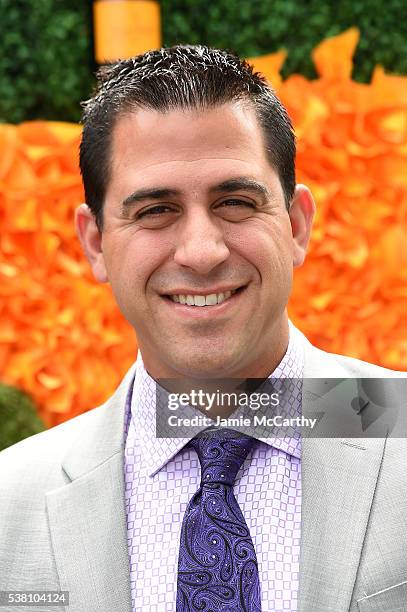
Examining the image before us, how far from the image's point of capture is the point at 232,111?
1.66m

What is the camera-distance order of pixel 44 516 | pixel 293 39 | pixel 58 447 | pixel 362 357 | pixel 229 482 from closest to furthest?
1. pixel 229 482
2. pixel 44 516
3. pixel 58 447
4. pixel 362 357
5. pixel 293 39

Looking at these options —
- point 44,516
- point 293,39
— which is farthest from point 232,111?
point 293,39

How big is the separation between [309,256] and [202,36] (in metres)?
0.94

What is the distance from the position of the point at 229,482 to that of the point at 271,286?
32cm

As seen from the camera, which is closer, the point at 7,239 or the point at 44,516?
the point at 44,516

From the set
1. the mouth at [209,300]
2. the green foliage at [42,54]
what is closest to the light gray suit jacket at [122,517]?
the mouth at [209,300]

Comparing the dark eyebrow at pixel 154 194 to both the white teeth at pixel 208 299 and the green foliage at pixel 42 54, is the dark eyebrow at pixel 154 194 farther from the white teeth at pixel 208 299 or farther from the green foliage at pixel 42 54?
the green foliage at pixel 42 54

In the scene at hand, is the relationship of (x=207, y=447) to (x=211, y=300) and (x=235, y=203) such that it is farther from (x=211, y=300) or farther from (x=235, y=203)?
(x=235, y=203)

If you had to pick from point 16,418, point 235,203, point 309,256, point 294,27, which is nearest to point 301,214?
point 235,203

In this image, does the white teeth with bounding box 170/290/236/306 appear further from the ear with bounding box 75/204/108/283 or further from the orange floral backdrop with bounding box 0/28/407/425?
the orange floral backdrop with bounding box 0/28/407/425

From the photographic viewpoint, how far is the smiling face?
1.59 m

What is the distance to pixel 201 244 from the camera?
1.55m

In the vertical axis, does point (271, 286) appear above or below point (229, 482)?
above

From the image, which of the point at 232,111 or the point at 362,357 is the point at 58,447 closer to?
the point at 232,111
